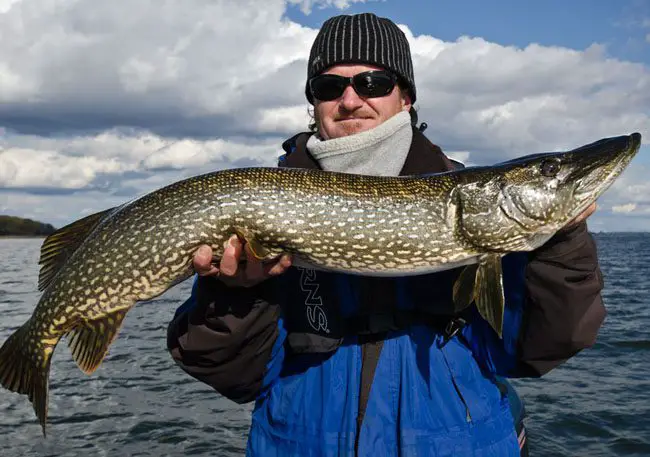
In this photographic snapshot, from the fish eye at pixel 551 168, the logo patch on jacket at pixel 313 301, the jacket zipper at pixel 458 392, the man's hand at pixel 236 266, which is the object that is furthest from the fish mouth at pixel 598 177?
the man's hand at pixel 236 266

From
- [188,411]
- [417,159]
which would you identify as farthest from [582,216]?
[188,411]

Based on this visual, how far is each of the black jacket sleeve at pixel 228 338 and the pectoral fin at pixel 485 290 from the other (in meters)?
0.98

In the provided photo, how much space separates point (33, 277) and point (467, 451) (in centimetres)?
2688

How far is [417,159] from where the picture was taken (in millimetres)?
3320

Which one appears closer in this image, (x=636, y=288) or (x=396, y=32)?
(x=396, y=32)

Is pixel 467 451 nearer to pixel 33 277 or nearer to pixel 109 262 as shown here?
pixel 109 262

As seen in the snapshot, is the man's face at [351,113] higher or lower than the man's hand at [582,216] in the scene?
higher

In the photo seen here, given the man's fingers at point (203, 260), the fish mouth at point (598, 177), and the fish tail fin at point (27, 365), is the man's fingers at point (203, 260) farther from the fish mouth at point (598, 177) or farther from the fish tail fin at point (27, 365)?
the fish mouth at point (598, 177)

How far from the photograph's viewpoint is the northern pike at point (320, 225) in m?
2.93

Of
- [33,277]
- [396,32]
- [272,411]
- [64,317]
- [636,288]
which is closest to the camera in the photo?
[272,411]

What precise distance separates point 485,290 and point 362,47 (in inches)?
70.9

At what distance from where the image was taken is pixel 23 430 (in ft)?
24.8

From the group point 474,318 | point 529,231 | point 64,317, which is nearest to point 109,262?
point 64,317

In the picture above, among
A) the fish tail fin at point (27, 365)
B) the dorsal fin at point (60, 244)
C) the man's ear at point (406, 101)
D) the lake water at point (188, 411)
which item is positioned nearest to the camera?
the fish tail fin at point (27, 365)
